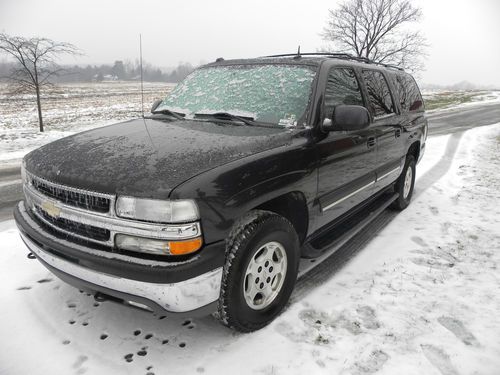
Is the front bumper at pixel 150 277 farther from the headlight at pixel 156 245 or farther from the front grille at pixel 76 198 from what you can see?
the front grille at pixel 76 198

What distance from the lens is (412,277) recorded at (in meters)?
3.46

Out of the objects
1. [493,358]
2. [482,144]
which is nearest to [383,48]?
[482,144]

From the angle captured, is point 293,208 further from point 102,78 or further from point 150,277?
point 102,78

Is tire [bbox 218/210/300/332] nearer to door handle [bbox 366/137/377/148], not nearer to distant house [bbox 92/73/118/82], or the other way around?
door handle [bbox 366/137/377/148]

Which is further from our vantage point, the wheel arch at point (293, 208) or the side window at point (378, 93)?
the side window at point (378, 93)

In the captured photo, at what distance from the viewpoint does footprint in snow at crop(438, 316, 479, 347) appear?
8.63 ft

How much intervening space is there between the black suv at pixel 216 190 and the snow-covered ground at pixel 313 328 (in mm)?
261

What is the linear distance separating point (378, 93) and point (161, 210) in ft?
10.5

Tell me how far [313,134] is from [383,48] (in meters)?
30.1

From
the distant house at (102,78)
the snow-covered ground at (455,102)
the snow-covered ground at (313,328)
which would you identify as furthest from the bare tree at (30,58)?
the distant house at (102,78)

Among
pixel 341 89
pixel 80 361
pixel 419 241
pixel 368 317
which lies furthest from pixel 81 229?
pixel 419 241

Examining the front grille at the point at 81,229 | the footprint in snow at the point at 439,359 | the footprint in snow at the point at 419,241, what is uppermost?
the front grille at the point at 81,229

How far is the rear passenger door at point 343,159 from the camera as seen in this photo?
313 cm

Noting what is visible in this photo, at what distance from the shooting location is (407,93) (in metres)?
5.38
